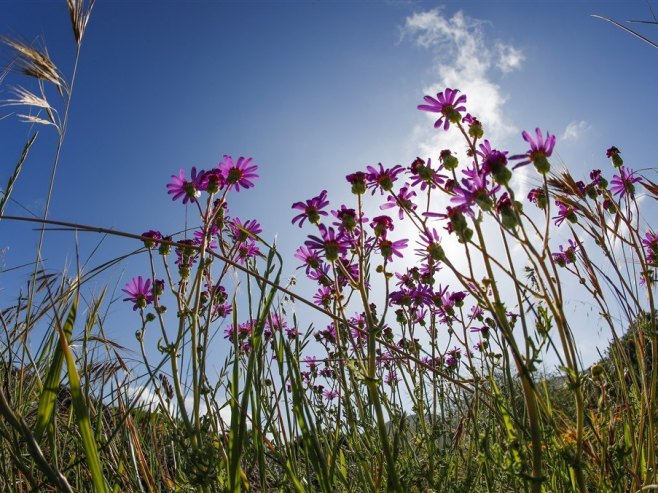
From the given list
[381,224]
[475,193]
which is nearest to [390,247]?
[381,224]

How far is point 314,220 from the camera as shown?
7.25 ft

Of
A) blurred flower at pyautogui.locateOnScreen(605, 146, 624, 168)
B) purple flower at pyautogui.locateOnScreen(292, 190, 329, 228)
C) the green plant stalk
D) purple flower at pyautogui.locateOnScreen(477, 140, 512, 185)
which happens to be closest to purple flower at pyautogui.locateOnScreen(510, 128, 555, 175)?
purple flower at pyautogui.locateOnScreen(477, 140, 512, 185)

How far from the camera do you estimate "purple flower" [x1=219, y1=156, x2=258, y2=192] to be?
7.93ft

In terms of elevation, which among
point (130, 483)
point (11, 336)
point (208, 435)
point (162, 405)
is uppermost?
point (11, 336)

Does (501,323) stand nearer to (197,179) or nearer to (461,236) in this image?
(461,236)

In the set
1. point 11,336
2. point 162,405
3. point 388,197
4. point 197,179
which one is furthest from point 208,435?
point 388,197

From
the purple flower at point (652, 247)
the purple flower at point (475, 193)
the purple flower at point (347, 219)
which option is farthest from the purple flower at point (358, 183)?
the purple flower at point (652, 247)

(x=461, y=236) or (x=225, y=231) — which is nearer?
(x=461, y=236)

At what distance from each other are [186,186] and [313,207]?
0.68m

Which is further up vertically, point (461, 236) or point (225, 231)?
point (225, 231)

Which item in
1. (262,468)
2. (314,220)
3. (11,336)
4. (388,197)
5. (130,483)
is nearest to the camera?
(262,468)

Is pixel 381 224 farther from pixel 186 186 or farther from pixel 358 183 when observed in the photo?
pixel 186 186

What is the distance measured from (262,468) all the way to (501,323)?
877 millimetres

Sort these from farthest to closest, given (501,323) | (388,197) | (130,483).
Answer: (388,197)
(130,483)
(501,323)
